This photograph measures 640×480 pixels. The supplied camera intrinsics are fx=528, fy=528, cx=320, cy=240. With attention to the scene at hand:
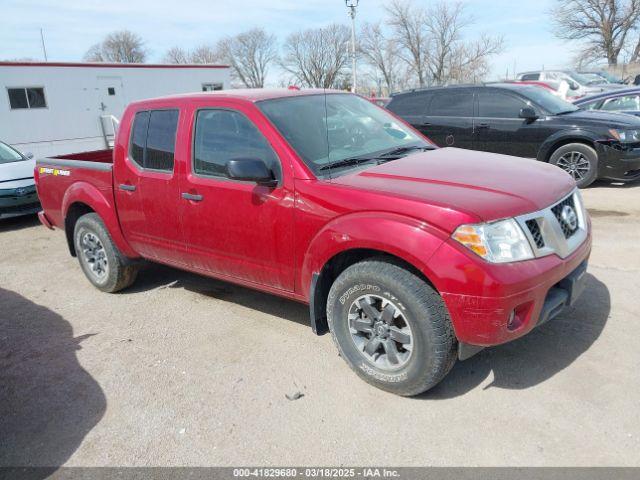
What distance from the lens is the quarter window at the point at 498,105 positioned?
27.8 feet

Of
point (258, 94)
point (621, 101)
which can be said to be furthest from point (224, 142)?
point (621, 101)

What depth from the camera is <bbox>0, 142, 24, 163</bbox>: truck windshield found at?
30.5 feet

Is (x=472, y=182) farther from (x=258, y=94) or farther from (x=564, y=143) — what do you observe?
(x=564, y=143)

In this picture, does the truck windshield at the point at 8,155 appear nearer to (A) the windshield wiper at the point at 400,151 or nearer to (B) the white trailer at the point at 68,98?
(B) the white trailer at the point at 68,98

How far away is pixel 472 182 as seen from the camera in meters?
3.11

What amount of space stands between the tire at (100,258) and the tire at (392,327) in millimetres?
2565

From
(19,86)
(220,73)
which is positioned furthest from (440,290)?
(220,73)

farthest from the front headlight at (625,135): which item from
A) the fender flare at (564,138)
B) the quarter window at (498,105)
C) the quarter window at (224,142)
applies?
the quarter window at (224,142)

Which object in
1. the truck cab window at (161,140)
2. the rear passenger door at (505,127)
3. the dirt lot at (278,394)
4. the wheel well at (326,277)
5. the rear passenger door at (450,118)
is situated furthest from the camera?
the rear passenger door at (450,118)

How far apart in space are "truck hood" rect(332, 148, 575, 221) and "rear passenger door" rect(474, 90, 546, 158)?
4948 mm

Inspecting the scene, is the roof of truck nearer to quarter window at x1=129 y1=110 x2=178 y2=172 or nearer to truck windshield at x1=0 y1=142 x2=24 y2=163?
quarter window at x1=129 y1=110 x2=178 y2=172

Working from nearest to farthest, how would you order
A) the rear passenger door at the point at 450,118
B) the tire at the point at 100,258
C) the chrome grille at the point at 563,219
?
the chrome grille at the point at 563,219
the tire at the point at 100,258
the rear passenger door at the point at 450,118

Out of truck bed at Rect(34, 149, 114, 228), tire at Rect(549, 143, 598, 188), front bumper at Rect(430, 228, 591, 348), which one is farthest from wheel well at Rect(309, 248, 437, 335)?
tire at Rect(549, 143, 598, 188)

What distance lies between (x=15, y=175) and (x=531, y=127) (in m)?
8.27
